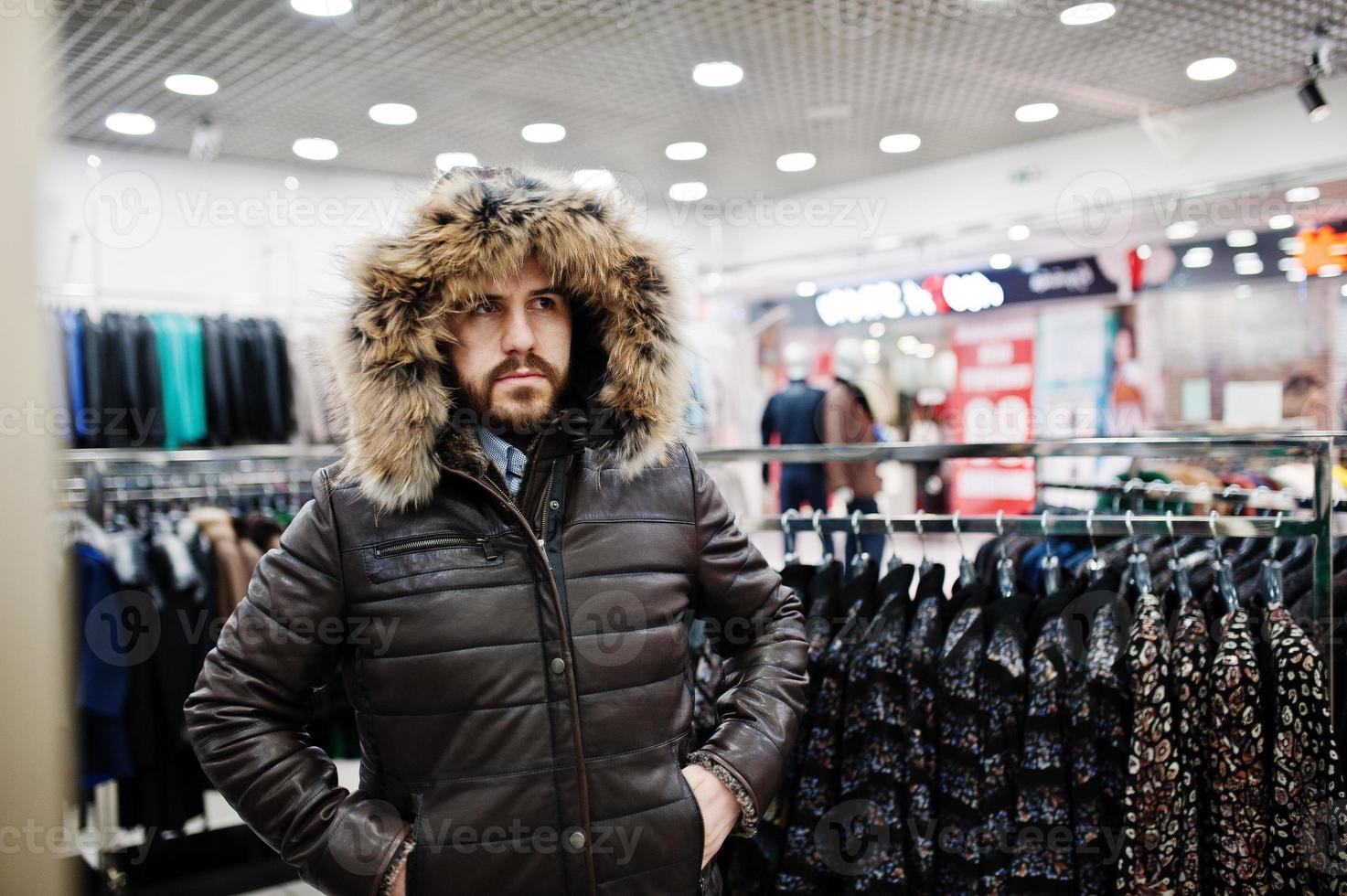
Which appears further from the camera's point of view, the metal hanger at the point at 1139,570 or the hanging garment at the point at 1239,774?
the metal hanger at the point at 1139,570

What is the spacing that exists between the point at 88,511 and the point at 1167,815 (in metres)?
3.28

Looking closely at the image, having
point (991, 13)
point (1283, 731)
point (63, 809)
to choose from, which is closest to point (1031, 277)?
point (991, 13)

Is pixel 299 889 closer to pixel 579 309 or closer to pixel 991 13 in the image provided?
pixel 579 309

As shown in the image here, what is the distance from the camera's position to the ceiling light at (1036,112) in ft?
19.2

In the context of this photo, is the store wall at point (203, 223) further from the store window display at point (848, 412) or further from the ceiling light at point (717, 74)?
Result: the store window display at point (848, 412)

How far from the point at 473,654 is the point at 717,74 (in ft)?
14.7

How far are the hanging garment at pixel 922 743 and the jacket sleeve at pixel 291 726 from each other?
936 millimetres

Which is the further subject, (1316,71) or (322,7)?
(1316,71)

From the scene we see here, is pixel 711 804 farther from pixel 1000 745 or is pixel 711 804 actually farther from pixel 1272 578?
pixel 1272 578

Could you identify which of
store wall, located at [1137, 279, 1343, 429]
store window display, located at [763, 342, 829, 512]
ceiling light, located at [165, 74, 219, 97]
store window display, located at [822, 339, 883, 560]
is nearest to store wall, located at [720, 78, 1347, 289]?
store wall, located at [1137, 279, 1343, 429]

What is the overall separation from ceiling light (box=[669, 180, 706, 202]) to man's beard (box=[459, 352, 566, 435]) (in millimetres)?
6484

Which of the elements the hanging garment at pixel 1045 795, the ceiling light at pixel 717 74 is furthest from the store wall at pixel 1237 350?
the hanging garment at pixel 1045 795

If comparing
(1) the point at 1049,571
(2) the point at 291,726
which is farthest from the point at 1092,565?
(2) the point at 291,726

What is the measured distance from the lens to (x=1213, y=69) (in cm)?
518
